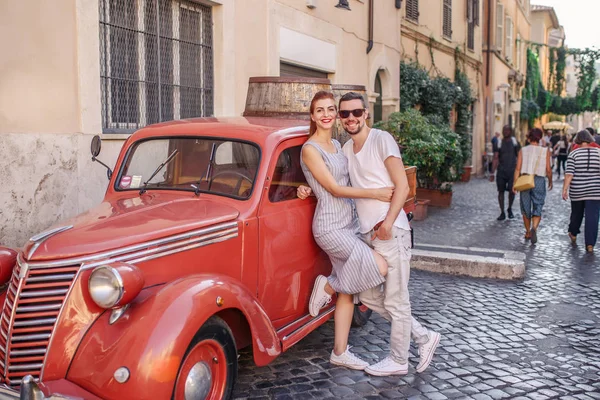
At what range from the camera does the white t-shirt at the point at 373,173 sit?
12.7ft

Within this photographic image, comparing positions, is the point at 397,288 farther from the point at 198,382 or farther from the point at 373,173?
the point at 198,382

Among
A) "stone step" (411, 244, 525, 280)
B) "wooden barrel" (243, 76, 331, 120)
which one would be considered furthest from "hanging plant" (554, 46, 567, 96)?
"wooden barrel" (243, 76, 331, 120)

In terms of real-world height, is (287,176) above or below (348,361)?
above

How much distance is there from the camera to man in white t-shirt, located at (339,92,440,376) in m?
3.82

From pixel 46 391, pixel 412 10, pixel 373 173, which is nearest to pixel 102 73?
pixel 373 173

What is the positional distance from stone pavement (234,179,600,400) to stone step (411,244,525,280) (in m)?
0.14

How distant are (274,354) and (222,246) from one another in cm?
69

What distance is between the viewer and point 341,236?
12.9ft


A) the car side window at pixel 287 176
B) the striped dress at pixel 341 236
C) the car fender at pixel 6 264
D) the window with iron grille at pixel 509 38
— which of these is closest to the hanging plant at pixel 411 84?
the car side window at pixel 287 176

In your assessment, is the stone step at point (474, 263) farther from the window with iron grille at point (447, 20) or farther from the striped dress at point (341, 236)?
the window with iron grille at point (447, 20)

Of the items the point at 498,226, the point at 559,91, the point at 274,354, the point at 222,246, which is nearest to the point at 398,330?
the point at 274,354

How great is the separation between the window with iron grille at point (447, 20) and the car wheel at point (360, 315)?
14.9 metres

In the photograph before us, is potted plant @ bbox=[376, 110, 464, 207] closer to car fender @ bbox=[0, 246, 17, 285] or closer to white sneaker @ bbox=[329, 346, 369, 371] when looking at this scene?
white sneaker @ bbox=[329, 346, 369, 371]

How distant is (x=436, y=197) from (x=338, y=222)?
344 inches
